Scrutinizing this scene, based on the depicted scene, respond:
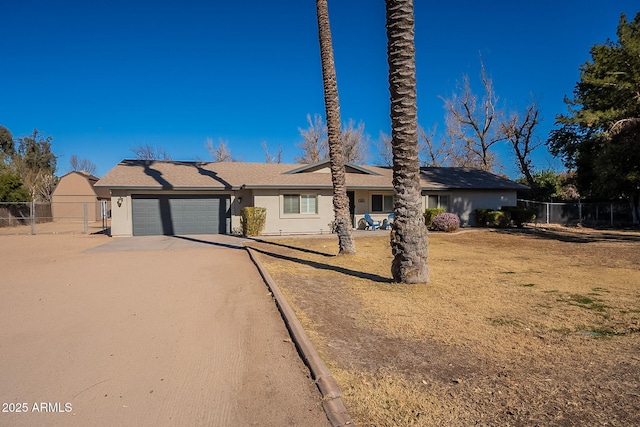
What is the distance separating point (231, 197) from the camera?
867 inches

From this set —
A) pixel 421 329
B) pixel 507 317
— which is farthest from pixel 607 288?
pixel 421 329

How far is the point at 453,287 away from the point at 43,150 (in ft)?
215

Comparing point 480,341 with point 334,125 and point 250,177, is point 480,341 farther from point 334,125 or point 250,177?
point 250,177

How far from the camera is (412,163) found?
309 inches

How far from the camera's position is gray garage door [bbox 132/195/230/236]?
2081cm

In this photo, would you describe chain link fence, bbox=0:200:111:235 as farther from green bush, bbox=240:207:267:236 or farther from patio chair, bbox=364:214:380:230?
patio chair, bbox=364:214:380:230

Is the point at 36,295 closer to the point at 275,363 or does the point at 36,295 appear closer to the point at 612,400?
the point at 275,363

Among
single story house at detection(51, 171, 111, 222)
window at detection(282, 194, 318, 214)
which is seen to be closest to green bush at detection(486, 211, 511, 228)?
window at detection(282, 194, 318, 214)

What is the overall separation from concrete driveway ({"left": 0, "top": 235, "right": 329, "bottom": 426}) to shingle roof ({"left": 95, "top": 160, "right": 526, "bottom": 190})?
12168 millimetres

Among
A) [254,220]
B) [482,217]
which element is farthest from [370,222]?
[482,217]

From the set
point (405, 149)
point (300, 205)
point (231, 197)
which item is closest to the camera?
point (405, 149)

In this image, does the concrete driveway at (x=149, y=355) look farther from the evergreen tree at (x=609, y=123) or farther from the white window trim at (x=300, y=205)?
the evergreen tree at (x=609, y=123)

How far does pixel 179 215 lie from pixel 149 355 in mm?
18054

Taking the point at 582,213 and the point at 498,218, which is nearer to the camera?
the point at 498,218
